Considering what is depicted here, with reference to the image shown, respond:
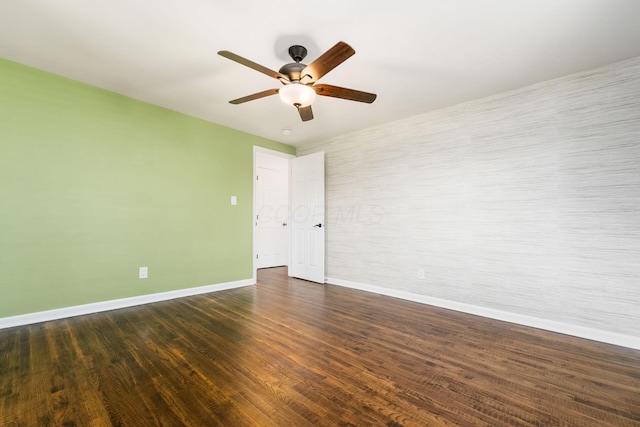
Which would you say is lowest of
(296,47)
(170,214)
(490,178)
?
(170,214)

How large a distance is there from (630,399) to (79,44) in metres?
4.67

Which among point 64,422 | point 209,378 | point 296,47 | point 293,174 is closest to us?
point 64,422

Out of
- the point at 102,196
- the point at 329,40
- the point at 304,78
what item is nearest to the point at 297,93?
the point at 304,78

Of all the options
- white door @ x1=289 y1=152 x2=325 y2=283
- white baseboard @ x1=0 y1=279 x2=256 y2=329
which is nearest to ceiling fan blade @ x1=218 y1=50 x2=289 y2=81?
white door @ x1=289 y1=152 x2=325 y2=283

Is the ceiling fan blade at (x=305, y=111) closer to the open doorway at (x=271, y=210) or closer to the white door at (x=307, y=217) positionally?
the white door at (x=307, y=217)

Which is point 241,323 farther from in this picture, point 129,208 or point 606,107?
point 606,107

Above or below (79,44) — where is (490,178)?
below

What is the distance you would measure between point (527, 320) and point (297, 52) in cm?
344

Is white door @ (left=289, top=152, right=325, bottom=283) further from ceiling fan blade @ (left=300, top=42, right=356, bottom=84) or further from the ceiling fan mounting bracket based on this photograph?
ceiling fan blade @ (left=300, top=42, right=356, bottom=84)

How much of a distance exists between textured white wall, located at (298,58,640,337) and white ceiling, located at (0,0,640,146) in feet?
1.29

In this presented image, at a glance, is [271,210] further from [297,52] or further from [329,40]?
[329,40]

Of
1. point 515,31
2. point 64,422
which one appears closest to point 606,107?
point 515,31

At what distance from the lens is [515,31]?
1967 millimetres

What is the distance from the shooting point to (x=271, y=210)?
6.14 meters
